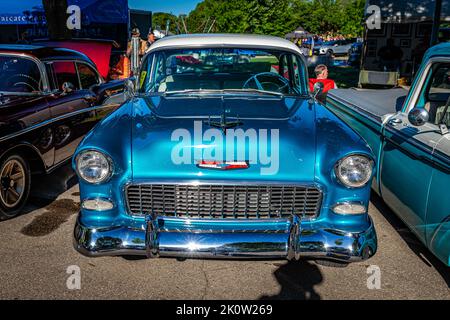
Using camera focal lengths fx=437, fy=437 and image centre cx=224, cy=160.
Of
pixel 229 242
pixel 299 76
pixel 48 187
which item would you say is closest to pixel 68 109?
pixel 48 187

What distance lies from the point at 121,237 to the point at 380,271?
1.90 m

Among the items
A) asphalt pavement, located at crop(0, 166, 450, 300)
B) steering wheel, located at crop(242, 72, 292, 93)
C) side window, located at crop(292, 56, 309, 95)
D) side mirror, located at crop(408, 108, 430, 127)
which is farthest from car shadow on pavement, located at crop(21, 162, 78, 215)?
side mirror, located at crop(408, 108, 430, 127)

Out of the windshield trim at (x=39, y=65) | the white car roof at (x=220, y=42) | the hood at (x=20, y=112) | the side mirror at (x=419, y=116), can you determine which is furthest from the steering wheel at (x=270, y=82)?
the windshield trim at (x=39, y=65)

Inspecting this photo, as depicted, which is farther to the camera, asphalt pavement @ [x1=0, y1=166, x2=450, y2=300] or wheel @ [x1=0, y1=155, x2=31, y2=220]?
wheel @ [x1=0, y1=155, x2=31, y2=220]

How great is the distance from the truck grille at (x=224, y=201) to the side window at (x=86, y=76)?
3349mm

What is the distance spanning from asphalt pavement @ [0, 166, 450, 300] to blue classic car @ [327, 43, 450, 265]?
310mm

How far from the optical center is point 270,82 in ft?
13.5

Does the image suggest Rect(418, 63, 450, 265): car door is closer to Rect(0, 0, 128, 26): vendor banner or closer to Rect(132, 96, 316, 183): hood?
Rect(132, 96, 316, 183): hood

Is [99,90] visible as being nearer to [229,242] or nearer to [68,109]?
[68,109]

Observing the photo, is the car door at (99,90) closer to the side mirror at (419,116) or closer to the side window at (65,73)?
the side window at (65,73)

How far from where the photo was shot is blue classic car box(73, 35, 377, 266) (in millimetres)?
2678

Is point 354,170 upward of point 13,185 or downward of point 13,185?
upward

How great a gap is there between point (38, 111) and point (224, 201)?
256 cm

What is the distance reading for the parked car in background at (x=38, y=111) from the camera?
13.1 ft
